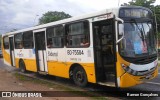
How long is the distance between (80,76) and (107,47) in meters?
2.15

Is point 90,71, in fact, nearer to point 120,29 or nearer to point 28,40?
point 120,29

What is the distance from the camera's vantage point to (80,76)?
11977 millimetres

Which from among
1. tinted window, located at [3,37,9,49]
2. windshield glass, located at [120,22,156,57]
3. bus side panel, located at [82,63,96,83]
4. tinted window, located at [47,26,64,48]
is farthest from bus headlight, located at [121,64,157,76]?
tinted window, located at [3,37,9,49]

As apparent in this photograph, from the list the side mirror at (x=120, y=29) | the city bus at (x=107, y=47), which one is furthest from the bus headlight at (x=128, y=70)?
the side mirror at (x=120, y=29)

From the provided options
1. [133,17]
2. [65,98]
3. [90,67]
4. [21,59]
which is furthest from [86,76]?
[21,59]

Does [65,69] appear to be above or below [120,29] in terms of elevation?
below

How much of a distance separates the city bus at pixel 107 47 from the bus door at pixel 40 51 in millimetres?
848

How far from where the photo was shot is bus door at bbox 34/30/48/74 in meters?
14.6

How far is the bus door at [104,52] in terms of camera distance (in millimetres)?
10148

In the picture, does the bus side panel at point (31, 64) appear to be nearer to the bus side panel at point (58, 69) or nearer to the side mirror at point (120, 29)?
the bus side panel at point (58, 69)

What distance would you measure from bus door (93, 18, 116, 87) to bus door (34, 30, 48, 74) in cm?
441

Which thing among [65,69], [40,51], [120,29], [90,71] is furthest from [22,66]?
[120,29]

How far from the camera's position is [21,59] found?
59.1 feet

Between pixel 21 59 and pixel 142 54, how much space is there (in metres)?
9.83
